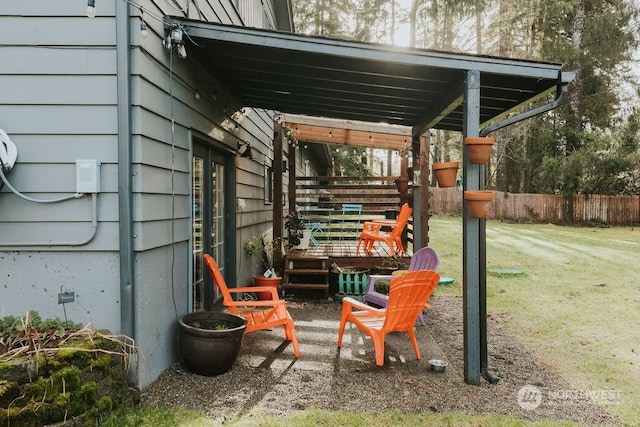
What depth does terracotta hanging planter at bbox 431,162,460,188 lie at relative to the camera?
402 cm

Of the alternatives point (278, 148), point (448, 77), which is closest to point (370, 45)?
point (448, 77)

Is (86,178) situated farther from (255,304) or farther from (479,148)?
(479,148)

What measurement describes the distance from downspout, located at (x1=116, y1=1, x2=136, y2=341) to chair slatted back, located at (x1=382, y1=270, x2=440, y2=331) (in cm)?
200

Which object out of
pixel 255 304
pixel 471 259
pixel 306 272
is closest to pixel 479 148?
pixel 471 259

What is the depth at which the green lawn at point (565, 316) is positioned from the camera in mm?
2865

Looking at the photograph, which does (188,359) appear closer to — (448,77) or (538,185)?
(448,77)

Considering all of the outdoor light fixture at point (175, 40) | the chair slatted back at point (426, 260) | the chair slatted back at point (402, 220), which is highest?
the outdoor light fixture at point (175, 40)

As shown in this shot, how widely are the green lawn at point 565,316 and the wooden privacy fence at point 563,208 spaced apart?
6959 millimetres

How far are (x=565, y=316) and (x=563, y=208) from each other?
15449 mm

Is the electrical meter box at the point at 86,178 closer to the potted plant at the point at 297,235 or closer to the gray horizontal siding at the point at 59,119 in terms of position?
the gray horizontal siding at the point at 59,119

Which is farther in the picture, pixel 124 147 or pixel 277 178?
pixel 277 178

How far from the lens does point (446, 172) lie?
13.3ft

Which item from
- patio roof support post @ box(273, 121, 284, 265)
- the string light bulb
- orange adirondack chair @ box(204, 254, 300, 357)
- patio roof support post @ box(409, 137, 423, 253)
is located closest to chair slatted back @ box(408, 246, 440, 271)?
patio roof support post @ box(409, 137, 423, 253)

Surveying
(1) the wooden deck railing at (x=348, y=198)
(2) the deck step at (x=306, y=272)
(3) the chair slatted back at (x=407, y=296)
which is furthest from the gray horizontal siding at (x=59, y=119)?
(1) the wooden deck railing at (x=348, y=198)
